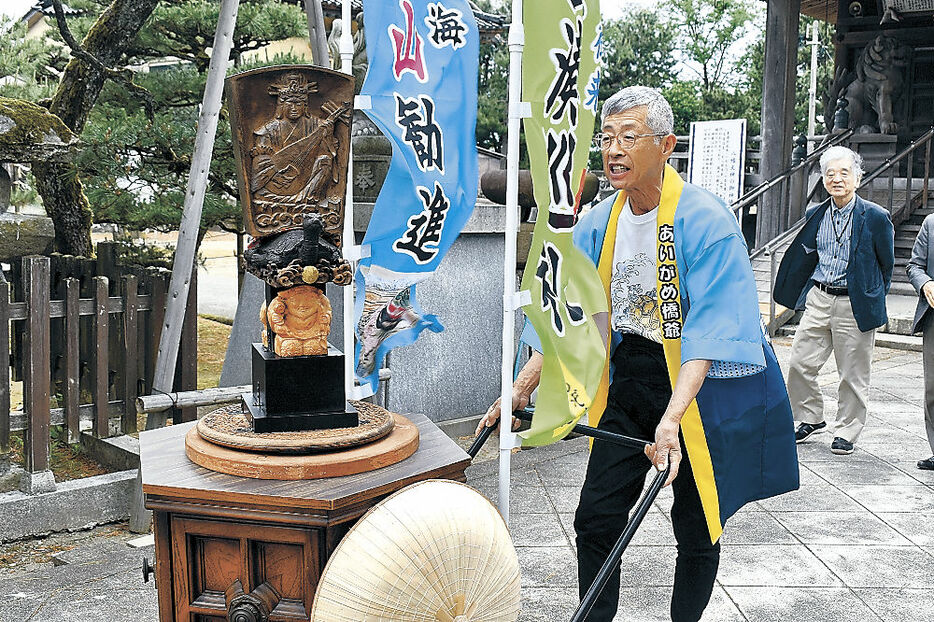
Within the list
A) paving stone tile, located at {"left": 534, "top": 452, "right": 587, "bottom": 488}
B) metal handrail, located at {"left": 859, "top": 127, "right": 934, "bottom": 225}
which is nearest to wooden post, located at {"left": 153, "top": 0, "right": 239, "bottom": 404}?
paving stone tile, located at {"left": 534, "top": 452, "right": 587, "bottom": 488}

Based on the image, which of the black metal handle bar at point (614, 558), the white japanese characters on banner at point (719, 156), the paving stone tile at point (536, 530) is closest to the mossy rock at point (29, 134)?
the paving stone tile at point (536, 530)

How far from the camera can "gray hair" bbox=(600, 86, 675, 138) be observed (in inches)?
123

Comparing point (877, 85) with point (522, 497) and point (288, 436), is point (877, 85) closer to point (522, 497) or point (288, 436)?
point (522, 497)

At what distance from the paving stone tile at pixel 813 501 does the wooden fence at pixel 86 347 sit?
144 inches

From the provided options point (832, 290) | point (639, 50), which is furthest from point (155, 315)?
point (639, 50)

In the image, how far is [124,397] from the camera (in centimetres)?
596

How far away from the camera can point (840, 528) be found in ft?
17.3

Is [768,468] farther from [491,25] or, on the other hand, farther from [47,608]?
[491,25]

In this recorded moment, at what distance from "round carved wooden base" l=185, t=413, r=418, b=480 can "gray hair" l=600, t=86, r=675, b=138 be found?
1317 millimetres

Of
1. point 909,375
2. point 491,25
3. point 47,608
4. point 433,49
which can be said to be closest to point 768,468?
point 433,49

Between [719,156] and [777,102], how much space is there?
182 cm

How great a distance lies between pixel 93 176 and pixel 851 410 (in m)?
6.02

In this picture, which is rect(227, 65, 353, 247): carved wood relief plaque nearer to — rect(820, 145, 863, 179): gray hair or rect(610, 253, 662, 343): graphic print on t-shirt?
rect(610, 253, 662, 343): graphic print on t-shirt

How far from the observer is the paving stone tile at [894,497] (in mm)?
5609
